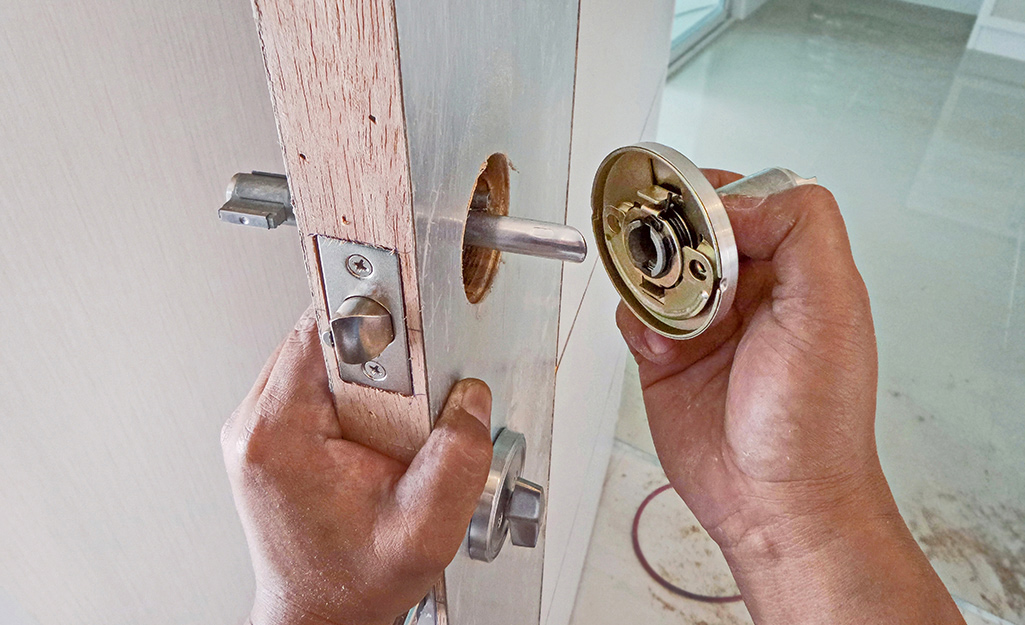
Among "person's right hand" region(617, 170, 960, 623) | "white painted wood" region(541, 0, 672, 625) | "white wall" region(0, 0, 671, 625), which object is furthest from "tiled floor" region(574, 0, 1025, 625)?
"white wall" region(0, 0, 671, 625)


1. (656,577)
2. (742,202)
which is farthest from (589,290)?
(656,577)

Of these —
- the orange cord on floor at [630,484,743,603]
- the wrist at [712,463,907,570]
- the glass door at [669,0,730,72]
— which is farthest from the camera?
the glass door at [669,0,730,72]

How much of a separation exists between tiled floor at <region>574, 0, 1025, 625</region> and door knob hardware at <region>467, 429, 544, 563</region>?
105 cm

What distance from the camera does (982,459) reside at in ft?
5.70

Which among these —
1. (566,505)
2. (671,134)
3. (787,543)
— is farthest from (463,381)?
(671,134)

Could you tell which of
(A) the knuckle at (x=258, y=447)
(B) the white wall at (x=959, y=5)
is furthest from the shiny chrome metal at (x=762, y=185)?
(B) the white wall at (x=959, y=5)

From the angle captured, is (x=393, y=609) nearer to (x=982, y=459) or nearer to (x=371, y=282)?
(x=371, y=282)

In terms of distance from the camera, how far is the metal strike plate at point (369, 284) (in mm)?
270

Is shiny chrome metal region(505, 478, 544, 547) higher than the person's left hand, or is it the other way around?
the person's left hand

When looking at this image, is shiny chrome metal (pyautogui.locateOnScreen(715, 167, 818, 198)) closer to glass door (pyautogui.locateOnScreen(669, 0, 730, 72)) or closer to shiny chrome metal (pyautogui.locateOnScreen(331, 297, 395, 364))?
shiny chrome metal (pyautogui.locateOnScreen(331, 297, 395, 364))

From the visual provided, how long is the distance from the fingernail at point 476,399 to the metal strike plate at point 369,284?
0.04 metres

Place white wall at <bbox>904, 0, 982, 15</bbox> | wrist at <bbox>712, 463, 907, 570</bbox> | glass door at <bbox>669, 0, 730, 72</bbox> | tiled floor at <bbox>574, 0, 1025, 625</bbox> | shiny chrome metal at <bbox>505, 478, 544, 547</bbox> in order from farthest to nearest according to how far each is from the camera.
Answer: white wall at <bbox>904, 0, 982, 15</bbox>, glass door at <bbox>669, 0, 730, 72</bbox>, tiled floor at <bbox>574, 0, 1025, 625</bbox>, wrist at <bbox>712, 463, 907, 570</bbox>, shiny chrome metal at <bbox>505, 478, 544, 547</bbox>

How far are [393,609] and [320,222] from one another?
224 millimetres

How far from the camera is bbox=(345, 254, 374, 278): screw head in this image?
0.89 feet
